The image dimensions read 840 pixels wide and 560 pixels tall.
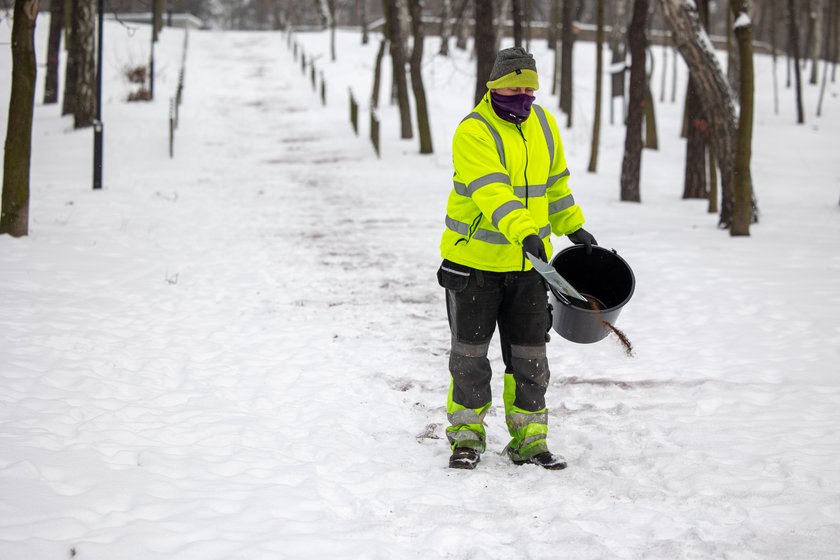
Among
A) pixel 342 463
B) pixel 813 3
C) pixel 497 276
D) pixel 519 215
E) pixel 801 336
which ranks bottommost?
pixel 342 463

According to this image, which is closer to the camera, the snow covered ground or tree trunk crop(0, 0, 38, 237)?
the snow covered ground

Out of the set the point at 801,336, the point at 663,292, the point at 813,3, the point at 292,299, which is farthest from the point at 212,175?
the point at 813,3

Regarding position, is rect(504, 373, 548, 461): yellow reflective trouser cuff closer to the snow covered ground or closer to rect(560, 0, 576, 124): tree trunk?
the snow covered ground

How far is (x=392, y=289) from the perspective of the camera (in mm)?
8086

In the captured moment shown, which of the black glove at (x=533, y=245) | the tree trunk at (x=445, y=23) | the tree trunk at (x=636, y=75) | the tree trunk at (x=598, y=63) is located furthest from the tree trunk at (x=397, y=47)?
the black glove at (x=533, y=245)

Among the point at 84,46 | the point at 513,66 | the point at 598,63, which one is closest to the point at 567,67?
the point at 598,63

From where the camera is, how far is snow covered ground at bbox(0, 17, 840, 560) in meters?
3.55

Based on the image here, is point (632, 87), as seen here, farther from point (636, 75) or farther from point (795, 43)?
point (795, 43)

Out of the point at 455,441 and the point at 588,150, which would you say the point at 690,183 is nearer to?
the point at 588,150

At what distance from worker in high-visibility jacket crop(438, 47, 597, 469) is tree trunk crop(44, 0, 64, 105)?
22716 millimetres

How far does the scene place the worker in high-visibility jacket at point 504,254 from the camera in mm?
3992

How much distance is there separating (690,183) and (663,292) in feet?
24.8

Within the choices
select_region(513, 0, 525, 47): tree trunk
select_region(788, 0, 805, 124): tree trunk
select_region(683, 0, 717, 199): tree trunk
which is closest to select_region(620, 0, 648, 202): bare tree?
select_region(683, 0, 717, 199): tree trunk

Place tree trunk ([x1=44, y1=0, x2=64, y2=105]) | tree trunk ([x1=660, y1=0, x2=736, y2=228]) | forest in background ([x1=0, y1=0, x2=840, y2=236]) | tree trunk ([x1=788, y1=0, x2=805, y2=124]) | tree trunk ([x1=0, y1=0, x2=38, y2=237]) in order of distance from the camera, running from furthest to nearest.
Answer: tree trunk ([x1=788, y1=0, x2=805, y2=124]) < tree trunk ([x1=44, y1=0, x2=64, y2=105]) < tree trunk ([x1=660, y1=0, x2=736, y2=228]) < forest in background ([x1=0, y1=0, x2=840, y2=236]) < tree trunk ([x1=0, y1=0, x2=38, y2=237])
